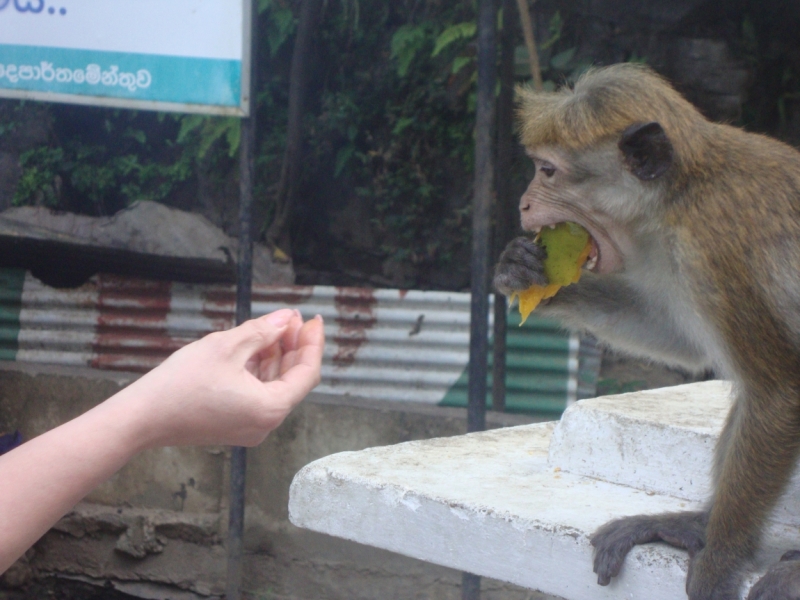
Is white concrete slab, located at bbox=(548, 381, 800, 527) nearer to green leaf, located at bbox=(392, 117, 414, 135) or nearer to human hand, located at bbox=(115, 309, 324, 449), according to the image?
human hand, located at bbox=(115, 309, 324, 449)

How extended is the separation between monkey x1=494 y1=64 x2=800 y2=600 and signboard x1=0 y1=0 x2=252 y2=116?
119 cm

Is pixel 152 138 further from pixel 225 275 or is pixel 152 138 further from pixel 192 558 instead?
pixel 192 558

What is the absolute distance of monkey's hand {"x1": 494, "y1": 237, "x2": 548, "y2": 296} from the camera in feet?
8.16

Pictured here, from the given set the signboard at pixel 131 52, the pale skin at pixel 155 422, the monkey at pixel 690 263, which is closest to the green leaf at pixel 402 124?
the signboard at pixel 131 52

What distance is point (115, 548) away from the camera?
446 centimetres

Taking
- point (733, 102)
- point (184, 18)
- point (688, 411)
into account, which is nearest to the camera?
point (688, 411)

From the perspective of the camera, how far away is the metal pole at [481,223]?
299 centimetres

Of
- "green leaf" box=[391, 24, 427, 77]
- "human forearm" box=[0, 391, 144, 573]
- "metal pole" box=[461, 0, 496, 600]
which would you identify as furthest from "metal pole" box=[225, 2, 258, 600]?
"green leaf" box=[391, 24, 427, 77]

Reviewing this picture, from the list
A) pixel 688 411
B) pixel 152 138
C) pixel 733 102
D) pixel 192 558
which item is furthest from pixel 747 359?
pixel 152 138

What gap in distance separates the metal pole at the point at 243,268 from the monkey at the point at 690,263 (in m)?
1.16

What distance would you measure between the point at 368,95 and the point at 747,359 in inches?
181

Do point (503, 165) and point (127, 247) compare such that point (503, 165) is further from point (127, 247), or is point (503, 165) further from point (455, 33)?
point (127, 247)

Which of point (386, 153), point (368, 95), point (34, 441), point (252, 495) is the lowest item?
point (252, 495)

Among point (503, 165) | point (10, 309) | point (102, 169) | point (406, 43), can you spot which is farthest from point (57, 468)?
point (102, 169)
